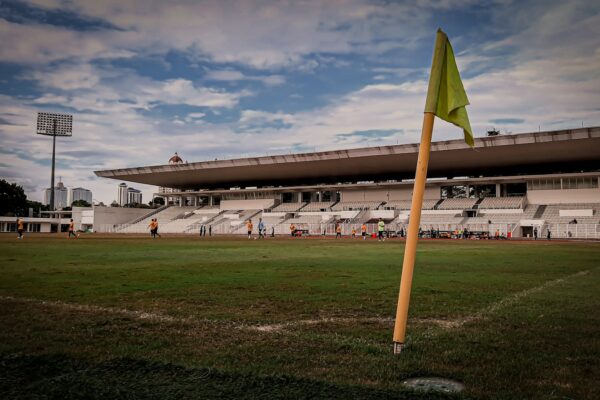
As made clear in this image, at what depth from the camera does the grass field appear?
3.09 m

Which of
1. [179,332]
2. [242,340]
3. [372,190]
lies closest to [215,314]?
[179,332]

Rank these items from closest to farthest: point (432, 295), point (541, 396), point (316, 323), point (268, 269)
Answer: point (541, 396) → point (316, 323) → point (432, 295) → point (268, 269)

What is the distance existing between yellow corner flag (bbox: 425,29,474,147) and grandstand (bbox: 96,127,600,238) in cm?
3610

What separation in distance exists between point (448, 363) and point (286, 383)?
1367 mm

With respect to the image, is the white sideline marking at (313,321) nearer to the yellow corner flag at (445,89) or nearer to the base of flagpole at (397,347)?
the base of flagpole at (397,347)

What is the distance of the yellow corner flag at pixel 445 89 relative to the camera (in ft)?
13.3

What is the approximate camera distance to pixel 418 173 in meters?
4.07

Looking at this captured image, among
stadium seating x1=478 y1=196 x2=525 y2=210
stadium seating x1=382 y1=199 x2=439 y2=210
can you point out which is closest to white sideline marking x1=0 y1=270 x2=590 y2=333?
stadium seating x1=478 y1=196 x2=525 y2=210

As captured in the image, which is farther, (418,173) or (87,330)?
(87,330)

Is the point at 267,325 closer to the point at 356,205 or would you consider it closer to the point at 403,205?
the point at 403,205

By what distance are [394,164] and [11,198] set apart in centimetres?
6397

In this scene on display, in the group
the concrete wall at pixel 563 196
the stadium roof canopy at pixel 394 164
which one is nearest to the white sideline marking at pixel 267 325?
the stadium roof canopy at pixel 394 164

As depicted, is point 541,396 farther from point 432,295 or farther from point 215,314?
point 432,295

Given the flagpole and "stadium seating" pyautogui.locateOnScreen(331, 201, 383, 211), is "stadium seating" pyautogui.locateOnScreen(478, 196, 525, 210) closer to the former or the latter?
"stadium seating" pyautogui.locateOnScreen(331, 201, 383, 211)
